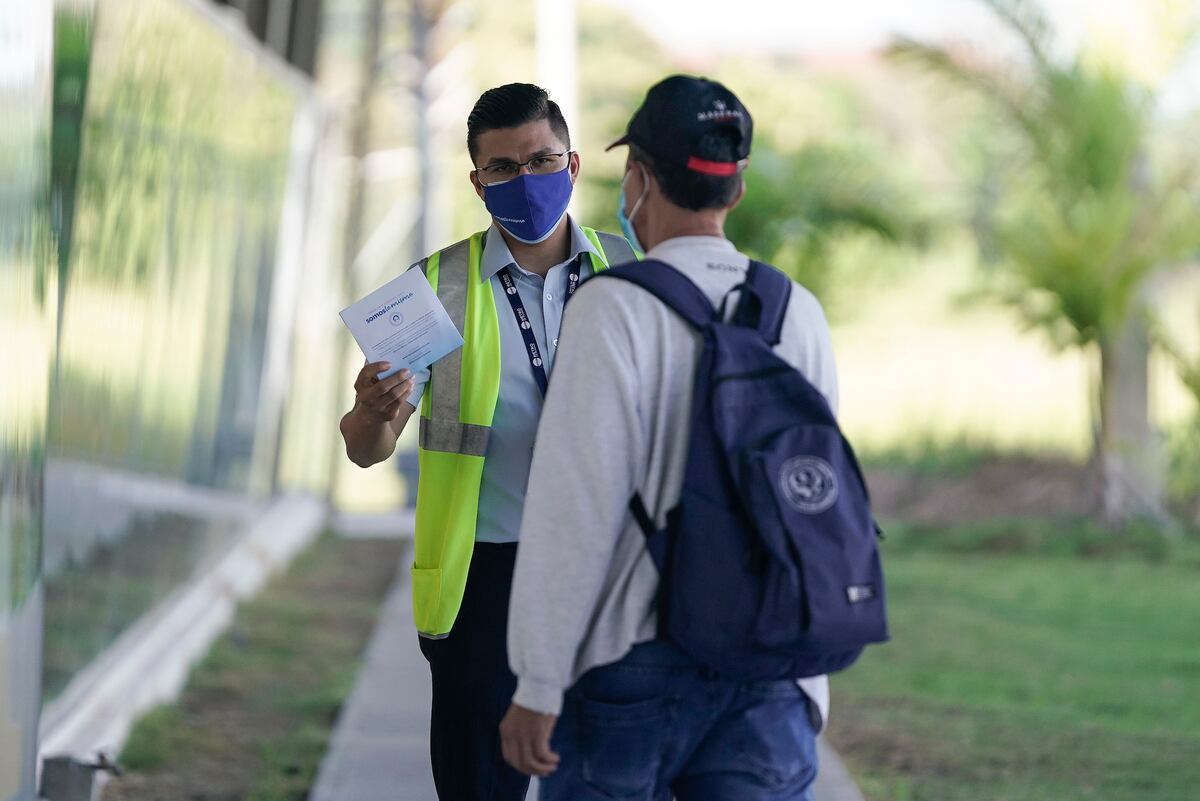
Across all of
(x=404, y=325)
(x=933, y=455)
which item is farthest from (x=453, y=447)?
(x=933, y=455)

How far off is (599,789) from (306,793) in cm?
368

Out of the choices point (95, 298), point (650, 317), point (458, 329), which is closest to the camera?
point (650, 317)

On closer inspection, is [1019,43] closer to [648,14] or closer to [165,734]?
[165,734]

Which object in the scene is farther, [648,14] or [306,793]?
[648,14]

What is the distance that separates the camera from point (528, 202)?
326cm

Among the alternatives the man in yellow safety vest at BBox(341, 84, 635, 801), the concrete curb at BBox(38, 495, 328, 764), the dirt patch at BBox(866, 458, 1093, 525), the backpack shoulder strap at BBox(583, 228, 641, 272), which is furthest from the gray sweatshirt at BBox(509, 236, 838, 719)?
the dirt patch at BBox(866, 458, 1093, 525)

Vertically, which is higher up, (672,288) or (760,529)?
(672,288)

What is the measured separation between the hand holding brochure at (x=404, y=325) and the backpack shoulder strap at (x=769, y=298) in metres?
0.66

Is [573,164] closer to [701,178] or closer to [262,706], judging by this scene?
[701,178]

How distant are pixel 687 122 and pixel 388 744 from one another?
4.24m

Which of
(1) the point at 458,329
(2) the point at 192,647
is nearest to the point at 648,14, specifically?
(2) the point at 192,647

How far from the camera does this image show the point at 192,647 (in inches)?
315

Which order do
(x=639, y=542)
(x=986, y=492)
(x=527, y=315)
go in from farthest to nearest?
(x=986, y=492), (x=527, y=315), (x=639, y=542)

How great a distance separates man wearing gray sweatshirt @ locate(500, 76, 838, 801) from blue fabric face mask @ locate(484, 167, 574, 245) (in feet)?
2.12
